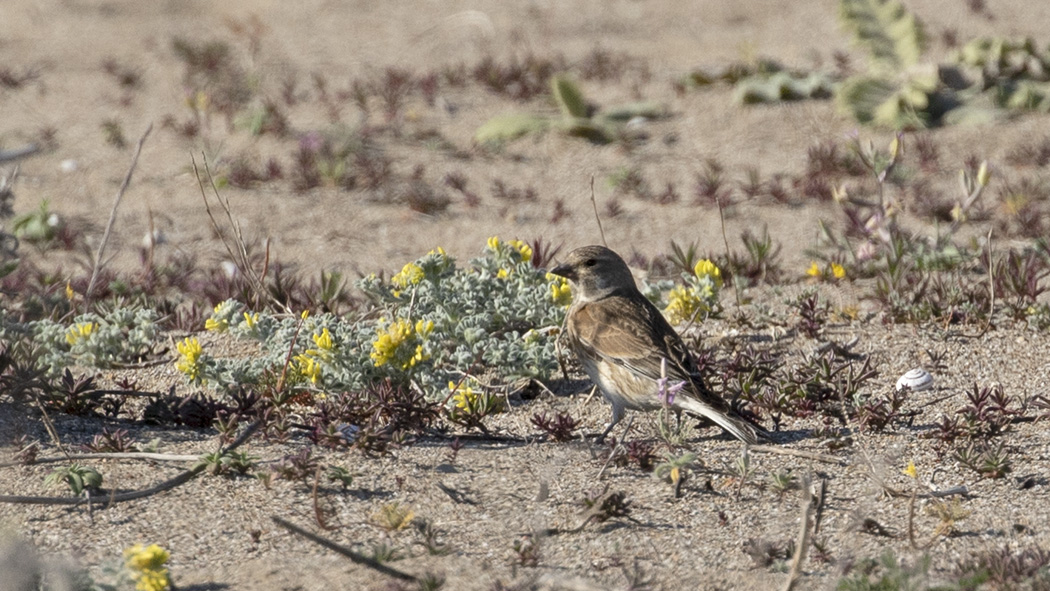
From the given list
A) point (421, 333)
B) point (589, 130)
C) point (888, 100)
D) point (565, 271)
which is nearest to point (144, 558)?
point (421, 333)

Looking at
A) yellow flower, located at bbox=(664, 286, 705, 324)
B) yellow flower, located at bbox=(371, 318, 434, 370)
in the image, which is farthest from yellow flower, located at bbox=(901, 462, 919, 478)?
yellow flower, located at bbox=(371, 318, 434, 370)

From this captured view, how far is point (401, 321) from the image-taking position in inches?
205

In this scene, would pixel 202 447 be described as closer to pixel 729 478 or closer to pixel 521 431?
pixel 521 431

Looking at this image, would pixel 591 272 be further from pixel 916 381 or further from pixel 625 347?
pixel 916 381

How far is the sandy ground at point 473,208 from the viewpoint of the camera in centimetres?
410

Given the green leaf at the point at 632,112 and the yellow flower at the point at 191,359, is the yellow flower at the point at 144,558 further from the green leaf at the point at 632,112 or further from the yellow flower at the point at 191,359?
the green leaf at the point at 632,112

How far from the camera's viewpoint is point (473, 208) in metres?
8.90

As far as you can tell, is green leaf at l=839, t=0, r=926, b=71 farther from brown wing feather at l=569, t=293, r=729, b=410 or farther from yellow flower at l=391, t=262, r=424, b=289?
yellow flower at l=391, t=262, r=424, b=289

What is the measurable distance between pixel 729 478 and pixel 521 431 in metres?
0.97

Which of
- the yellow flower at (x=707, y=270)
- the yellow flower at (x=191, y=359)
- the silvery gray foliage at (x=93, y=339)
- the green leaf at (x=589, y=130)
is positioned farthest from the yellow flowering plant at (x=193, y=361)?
the green leaf at (x=589, y=130)

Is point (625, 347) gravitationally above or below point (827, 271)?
above

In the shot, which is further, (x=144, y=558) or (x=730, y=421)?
(x=730, y=421)

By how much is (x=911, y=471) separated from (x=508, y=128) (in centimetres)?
604

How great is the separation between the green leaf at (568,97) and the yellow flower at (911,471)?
586 cm
